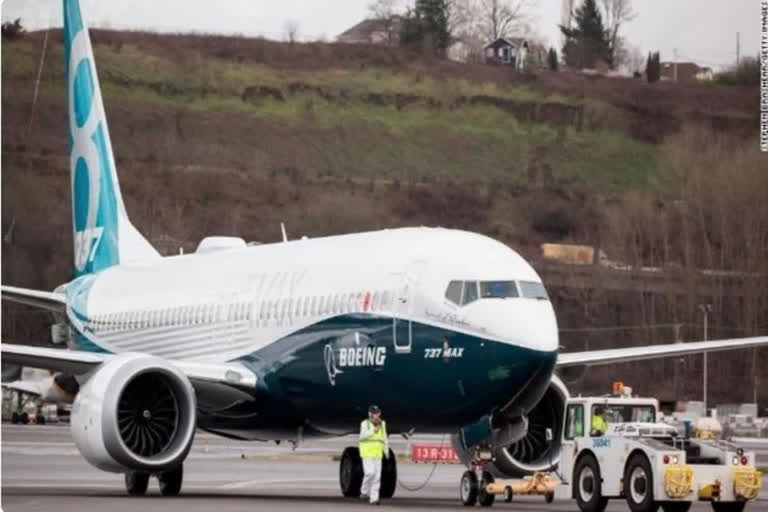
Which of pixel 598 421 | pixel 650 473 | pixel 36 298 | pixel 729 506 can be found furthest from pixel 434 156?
pixel 650 473

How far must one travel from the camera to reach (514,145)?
267 feet

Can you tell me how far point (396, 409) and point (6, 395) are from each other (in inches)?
2186

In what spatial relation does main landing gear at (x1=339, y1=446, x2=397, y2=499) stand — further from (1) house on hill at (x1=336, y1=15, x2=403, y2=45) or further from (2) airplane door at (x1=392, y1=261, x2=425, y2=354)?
(1) house on hill at (x1=336, y1=15, x2=403, y2=45)

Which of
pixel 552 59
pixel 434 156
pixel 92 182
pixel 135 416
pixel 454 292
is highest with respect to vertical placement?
pixel 552 59

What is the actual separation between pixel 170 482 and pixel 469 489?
5.39m

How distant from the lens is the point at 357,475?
27391mm

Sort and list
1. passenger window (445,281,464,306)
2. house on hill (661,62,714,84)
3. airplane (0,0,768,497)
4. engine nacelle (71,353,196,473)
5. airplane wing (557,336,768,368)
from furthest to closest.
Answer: house on hill (661,62,714,84)
airplane wing (557,336,768,368)
engine nacelle (71,353,196,473)
passenger window (445,281,464,306)
airplane (0,0,768,497)

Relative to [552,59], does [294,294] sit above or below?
below

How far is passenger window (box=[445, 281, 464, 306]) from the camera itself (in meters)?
24.2

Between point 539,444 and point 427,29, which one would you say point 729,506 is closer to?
point 539,444

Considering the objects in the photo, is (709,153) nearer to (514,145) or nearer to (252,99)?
(514,145)

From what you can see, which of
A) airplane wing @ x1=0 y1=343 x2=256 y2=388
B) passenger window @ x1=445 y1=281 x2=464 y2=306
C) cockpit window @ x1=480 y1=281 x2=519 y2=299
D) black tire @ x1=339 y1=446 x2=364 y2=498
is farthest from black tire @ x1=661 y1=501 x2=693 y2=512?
airplane wing @ x1=0 y1=343 x2=256 y2=388

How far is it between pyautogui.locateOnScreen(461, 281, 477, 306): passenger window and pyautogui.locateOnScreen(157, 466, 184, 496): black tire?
→ 597 centimetres

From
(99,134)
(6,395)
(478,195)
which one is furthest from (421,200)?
(99,134)
